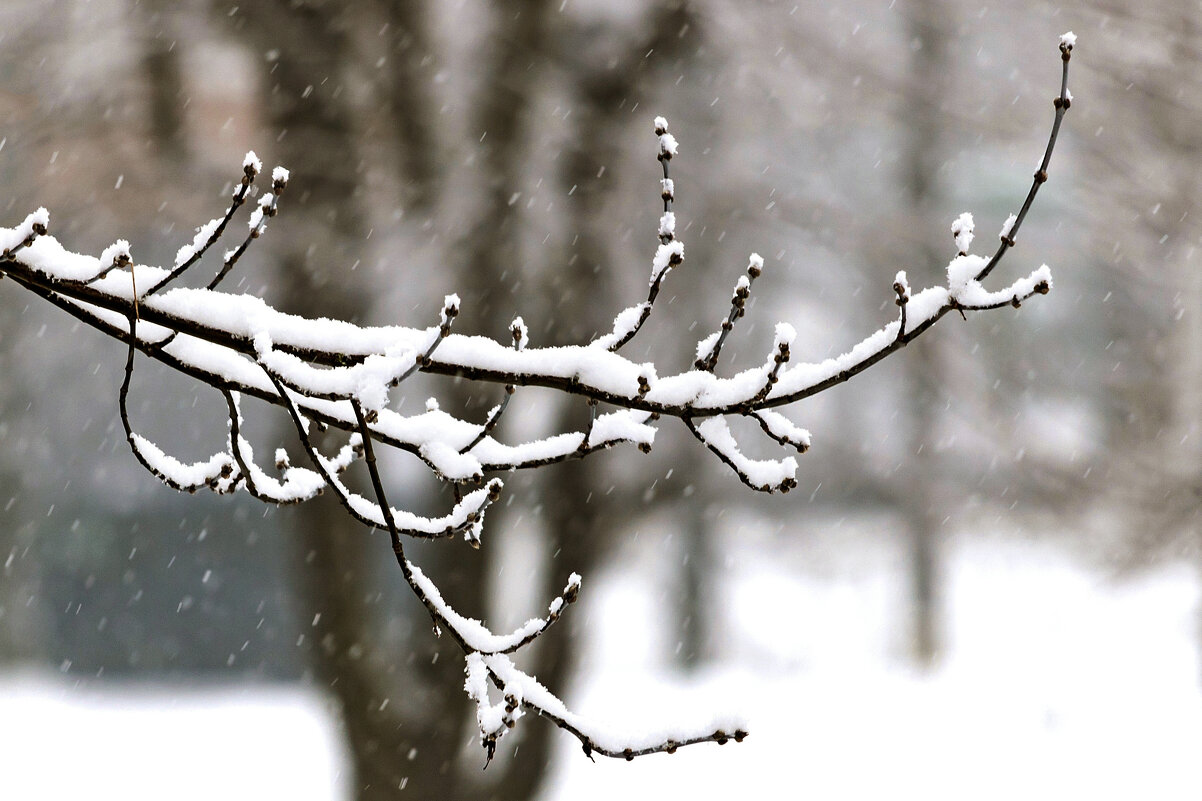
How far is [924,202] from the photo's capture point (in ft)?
27.1

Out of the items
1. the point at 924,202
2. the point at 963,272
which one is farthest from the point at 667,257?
the point at 924,202

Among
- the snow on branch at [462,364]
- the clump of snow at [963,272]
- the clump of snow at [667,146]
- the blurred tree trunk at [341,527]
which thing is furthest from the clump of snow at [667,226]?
the blurred tree trunk at [341,527]

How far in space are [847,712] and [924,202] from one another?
6647 mm

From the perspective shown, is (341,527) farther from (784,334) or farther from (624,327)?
(784,334)

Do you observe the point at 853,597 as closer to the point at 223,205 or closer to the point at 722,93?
the point at 722,93

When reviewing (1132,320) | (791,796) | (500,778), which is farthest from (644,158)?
(791,796)

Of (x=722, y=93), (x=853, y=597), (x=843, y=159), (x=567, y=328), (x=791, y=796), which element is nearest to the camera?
(x=567, y=328)

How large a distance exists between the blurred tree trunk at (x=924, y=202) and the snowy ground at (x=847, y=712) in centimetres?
172

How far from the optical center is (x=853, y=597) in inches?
611

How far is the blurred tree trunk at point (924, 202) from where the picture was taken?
7141mm

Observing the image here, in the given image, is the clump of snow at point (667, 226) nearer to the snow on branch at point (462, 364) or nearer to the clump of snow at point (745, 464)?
the snow on branch at point (462, 364)

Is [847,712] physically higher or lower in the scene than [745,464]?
higher

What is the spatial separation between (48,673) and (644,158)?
1267cm

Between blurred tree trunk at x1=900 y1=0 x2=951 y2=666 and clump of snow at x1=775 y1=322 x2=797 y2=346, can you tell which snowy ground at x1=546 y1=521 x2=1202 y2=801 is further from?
clump of snow at x1=775 y1=322 x2=797 y2=346
